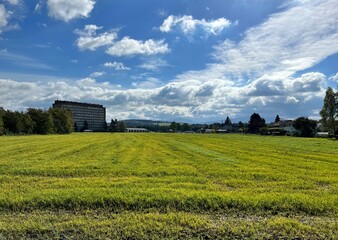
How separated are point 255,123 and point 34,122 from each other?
102m

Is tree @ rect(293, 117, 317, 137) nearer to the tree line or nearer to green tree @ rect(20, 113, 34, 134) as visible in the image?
the tree line

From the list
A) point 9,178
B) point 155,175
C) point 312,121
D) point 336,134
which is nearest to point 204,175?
point 155,175

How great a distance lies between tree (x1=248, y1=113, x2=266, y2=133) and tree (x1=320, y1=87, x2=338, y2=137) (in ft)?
220

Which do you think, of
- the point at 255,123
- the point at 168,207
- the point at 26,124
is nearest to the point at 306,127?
the point at 255,123

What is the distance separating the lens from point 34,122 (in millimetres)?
105562

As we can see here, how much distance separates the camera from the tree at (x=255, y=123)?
502ft

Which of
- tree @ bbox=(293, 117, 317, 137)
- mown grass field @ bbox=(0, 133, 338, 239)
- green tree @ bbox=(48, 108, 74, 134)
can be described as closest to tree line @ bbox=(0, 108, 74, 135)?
green tree @ bbox=(48, 108, 74, 134)

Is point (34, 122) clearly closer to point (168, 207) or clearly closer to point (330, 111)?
point (330, 111)

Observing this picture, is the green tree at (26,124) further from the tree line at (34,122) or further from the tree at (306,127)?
the tree at (306,127)

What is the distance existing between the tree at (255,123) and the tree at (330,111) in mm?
67067

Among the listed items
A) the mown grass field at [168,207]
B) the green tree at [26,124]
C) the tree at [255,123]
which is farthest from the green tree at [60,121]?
the mown grass field at [168,207]

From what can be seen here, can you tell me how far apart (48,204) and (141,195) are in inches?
113

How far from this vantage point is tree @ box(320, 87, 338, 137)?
273ft

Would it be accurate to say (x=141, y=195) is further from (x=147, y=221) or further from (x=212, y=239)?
(x=212, y=239)
